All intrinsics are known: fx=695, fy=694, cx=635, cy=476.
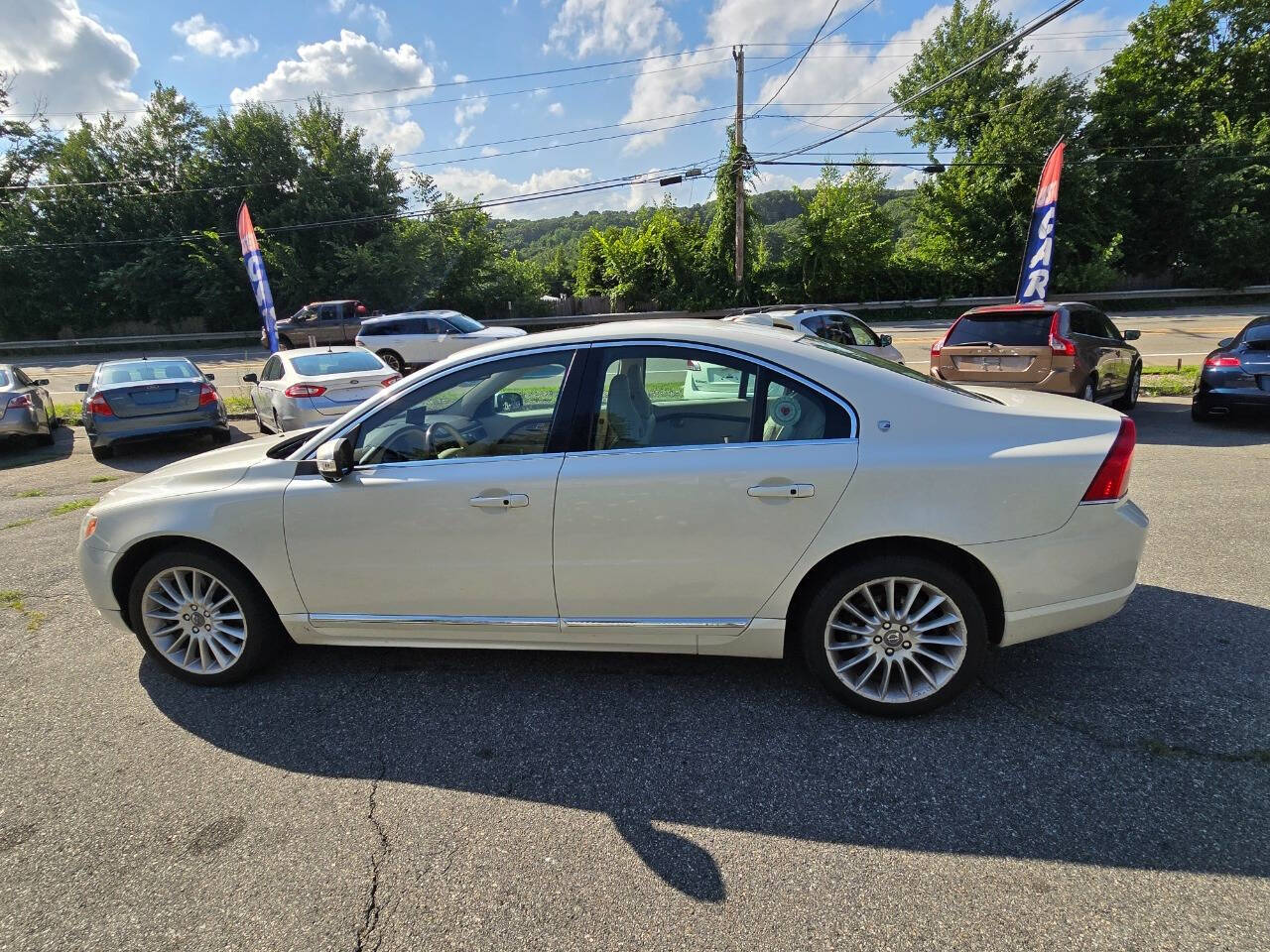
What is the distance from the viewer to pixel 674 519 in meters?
2.93

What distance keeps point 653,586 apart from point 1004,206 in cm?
3491

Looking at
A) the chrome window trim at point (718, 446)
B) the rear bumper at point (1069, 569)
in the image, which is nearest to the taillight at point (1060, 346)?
the rear bumper at point (1069, 569)

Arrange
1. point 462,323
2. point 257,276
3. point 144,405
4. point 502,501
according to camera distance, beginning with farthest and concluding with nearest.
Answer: point 462,323 < point 257,276 < point 144,405 < point 502,501

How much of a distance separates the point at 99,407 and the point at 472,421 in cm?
867

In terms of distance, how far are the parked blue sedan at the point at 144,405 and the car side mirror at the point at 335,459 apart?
809cm

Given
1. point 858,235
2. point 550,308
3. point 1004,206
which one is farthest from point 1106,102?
point 550,308

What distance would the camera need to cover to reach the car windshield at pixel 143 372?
974 centimetres

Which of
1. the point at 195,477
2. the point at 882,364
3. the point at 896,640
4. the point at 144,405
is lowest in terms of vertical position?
the point at 896,640

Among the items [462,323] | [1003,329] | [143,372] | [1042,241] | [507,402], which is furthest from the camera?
[462,323]

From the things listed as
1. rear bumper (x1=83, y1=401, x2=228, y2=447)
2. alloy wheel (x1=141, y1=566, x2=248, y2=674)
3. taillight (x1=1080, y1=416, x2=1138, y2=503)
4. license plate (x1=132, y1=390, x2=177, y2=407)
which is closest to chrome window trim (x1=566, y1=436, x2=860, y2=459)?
taillight (x1=1080, y1=416, x2=1138, y2=503)

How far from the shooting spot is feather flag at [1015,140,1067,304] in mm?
13336

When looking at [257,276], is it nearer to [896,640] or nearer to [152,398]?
[152,398]

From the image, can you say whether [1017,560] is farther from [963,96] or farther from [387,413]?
[963,96]

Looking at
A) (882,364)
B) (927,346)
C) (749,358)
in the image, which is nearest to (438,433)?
(749,358)
